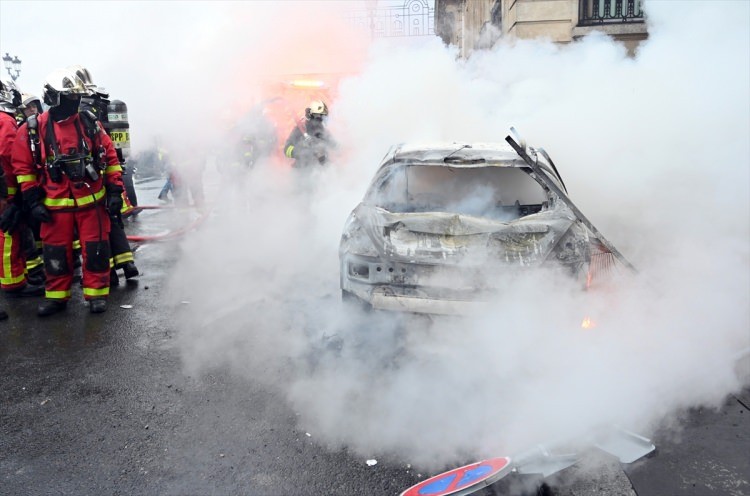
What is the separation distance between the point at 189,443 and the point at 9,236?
360 cm

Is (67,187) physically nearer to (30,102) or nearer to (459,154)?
(30,102)

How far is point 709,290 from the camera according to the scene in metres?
4.48

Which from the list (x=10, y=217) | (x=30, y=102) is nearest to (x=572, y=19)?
(x=30, y=102)

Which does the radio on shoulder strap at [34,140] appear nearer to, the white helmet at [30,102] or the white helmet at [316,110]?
the white helmet at [30,102]

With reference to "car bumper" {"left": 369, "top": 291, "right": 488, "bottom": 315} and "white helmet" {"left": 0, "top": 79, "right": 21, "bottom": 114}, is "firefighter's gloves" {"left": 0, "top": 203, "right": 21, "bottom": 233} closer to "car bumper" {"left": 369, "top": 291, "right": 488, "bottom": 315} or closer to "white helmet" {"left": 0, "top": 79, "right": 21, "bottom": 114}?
"white helmet" {"left": 0, "top": 79, "right": 21, "bottom": 114}

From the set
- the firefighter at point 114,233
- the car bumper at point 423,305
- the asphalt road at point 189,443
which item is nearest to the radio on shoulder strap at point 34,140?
the firefighter at point 114,233

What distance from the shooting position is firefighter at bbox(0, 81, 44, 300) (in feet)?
17.3

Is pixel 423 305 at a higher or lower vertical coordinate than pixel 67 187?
lower

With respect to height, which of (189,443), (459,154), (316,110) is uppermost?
(316,110)

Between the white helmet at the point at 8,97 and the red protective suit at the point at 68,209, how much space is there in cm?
87

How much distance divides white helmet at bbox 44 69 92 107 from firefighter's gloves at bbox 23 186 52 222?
29.3 inches

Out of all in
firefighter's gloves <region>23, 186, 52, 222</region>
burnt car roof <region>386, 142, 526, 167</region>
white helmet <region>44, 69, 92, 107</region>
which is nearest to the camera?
burnt car roof <region>386, 142, 526, 167</region>

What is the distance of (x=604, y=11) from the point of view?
11.6 metres

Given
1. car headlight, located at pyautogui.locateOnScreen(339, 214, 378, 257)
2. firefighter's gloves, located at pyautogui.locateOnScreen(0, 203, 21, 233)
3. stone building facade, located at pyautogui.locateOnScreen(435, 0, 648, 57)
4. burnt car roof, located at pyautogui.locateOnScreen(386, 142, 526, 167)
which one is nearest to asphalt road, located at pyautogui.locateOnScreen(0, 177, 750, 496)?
car headlight, located at pyautogui.locateOnScreen(339, 214, 378, 257)
